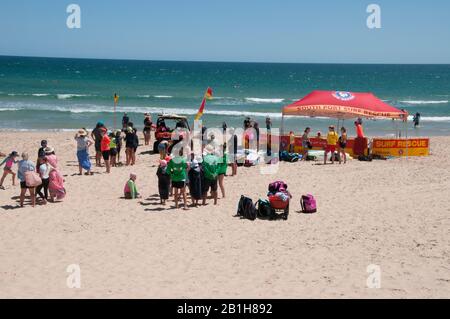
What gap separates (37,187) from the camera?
10.9 meters

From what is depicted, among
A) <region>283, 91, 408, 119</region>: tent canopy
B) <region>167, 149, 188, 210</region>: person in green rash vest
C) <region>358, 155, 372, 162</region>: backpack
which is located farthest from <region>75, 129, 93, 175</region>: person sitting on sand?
<region>358, 155, 372, 162</region>: backpack

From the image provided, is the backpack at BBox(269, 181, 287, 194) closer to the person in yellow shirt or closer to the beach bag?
the beach bag

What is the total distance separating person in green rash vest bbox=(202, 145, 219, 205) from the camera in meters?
10.7

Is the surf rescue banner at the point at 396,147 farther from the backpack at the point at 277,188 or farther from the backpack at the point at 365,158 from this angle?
the backpack at the point at 277,188

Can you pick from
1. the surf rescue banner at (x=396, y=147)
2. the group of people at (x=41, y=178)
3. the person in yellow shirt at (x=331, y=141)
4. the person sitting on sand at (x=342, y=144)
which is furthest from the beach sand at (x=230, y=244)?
the surf rescue banner at (x=396, y=147)

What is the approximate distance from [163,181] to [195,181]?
64cm

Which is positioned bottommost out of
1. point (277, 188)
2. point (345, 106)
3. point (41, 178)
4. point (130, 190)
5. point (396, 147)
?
point (130, 190)

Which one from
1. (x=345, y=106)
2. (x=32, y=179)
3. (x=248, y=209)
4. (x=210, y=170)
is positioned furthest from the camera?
(x=345, y=106)

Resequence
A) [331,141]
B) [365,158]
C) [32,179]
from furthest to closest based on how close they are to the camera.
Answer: [365,158] → [331,141] → [32,179]

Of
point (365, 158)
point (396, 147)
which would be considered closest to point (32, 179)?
point (365, 158)

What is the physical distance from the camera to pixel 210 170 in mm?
10734

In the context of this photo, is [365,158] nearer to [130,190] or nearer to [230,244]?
[130,190]
